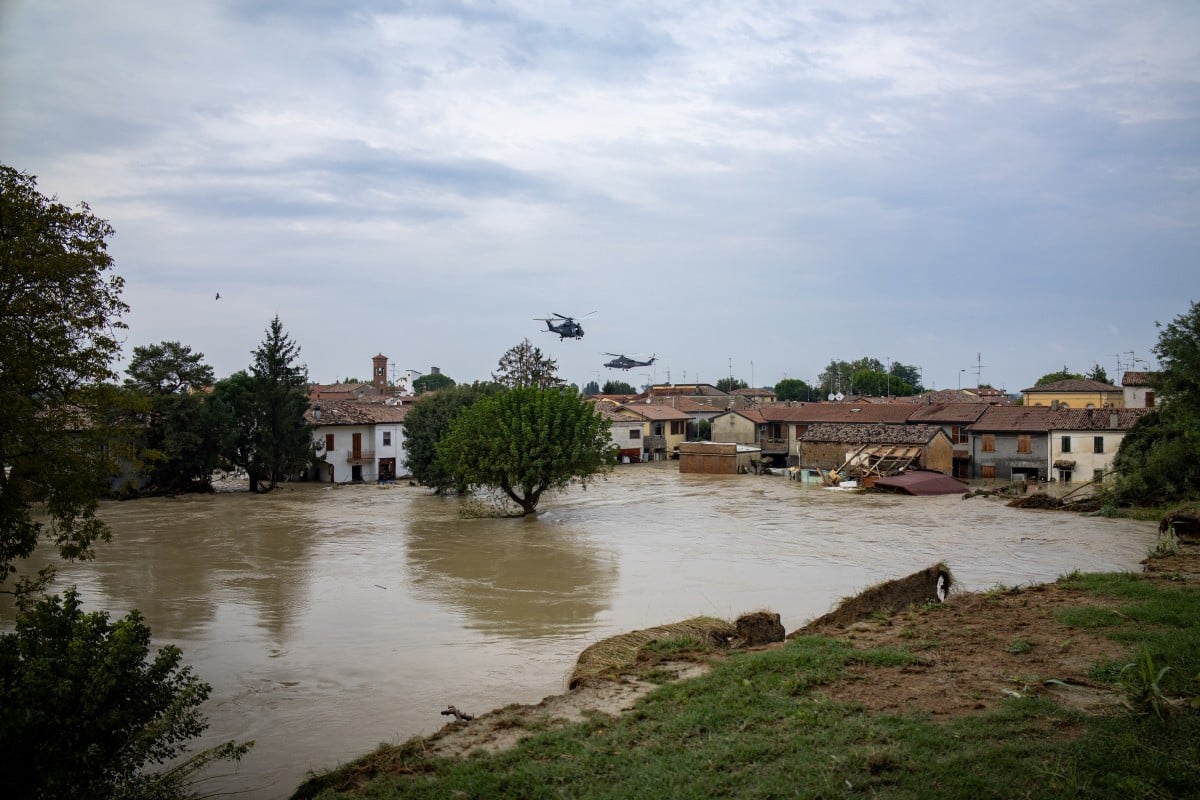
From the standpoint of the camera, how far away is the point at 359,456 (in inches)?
2058

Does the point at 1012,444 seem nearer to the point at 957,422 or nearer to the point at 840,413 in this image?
the point at 957,422

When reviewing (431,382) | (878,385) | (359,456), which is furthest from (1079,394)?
(431,382)

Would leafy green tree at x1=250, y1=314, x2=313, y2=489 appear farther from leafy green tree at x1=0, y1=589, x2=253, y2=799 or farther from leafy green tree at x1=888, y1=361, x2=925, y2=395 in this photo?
leafy green tree at x1=888, y1=361, x2=925, y2=395

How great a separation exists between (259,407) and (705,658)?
41666 mm

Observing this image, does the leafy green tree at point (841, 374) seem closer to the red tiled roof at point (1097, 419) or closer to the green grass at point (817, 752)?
the red tiled roof at point (1097, 419)

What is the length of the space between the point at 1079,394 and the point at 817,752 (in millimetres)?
63873

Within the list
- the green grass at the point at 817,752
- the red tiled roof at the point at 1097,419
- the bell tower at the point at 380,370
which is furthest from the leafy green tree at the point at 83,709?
the bell tower at the point at 380,370

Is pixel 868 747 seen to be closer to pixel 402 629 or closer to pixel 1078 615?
pixel 1078 615

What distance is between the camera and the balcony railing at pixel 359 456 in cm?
5203

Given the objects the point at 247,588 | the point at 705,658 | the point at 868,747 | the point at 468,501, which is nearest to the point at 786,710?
the point at 868,747

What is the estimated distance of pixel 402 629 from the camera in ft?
51.9

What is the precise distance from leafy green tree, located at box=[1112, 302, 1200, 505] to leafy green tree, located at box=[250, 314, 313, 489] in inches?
1586

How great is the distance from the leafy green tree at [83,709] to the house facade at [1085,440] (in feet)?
144

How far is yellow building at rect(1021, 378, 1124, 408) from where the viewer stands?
58844 mm
